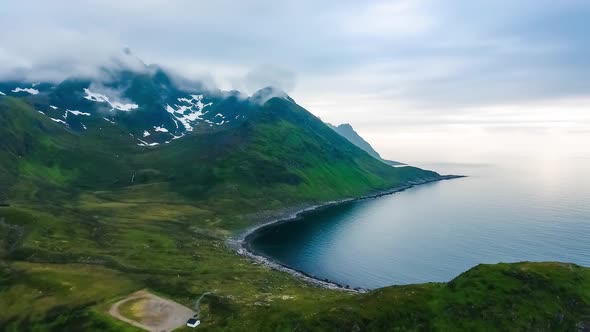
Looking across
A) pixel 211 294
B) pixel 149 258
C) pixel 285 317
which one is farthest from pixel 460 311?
pixel 149 258

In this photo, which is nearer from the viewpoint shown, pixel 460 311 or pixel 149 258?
pixel 460 311

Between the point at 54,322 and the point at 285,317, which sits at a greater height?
the point at 285,317

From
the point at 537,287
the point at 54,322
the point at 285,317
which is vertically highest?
the point at 537,287

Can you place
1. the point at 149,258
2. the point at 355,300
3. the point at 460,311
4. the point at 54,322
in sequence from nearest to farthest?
the point at 460,311 < the point at 355,300 < the point at 54,322 < the point at 149,258

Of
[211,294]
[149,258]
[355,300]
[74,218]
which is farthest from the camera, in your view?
[74,218]

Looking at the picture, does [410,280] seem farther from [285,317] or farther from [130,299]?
[130,299]

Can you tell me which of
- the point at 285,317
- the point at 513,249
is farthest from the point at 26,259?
the point at 513,249
